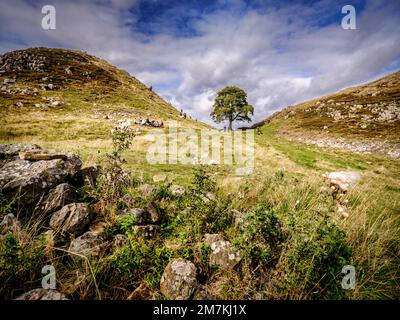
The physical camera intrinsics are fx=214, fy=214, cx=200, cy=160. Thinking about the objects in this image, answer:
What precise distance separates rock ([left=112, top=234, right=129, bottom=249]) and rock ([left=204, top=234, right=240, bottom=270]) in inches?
57.8

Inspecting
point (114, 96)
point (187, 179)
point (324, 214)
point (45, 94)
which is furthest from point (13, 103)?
point (324, 214)

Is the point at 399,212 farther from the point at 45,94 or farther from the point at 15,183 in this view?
the point at 45,94

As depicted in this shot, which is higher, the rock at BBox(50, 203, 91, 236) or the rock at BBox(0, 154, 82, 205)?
the rock at BBox(0, 154, 82, 205)

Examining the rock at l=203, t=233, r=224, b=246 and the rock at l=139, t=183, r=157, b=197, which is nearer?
the rock at l=203, t=233, r=224, b=246

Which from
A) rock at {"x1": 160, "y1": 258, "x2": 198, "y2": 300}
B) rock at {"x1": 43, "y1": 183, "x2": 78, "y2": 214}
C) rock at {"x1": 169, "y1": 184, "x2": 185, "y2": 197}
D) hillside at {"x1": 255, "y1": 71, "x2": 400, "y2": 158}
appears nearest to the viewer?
rock at {"x1": 160, "y1": 258, "x2": 198, "y2": 300}

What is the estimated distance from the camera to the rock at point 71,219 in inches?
147

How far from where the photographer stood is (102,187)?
4891mm

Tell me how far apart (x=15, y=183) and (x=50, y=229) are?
1.14 m

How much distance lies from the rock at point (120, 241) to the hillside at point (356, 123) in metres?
30.3

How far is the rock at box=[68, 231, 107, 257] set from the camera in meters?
3.34

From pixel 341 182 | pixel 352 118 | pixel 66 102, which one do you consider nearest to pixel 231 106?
pixel 352 118

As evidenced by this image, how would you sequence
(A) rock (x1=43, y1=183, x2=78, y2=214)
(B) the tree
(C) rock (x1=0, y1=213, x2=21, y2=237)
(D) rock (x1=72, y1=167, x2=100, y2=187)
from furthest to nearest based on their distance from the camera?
(B) the tree → (D) rock (x1=72, y1=167, x2=100, y2=187) → (A) rock (x1=43, y1=183, x2=78, y2=214) → (C) rock (x1=0, y1=213, x2=21, y2=237)

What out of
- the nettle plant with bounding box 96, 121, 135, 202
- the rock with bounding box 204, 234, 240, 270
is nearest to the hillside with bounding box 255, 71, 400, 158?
the rock with bounding box 204, 234, 240, 270

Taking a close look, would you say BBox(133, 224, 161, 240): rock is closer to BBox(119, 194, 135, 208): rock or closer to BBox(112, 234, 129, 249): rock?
BBox(112, 234, 129, 249): rock
